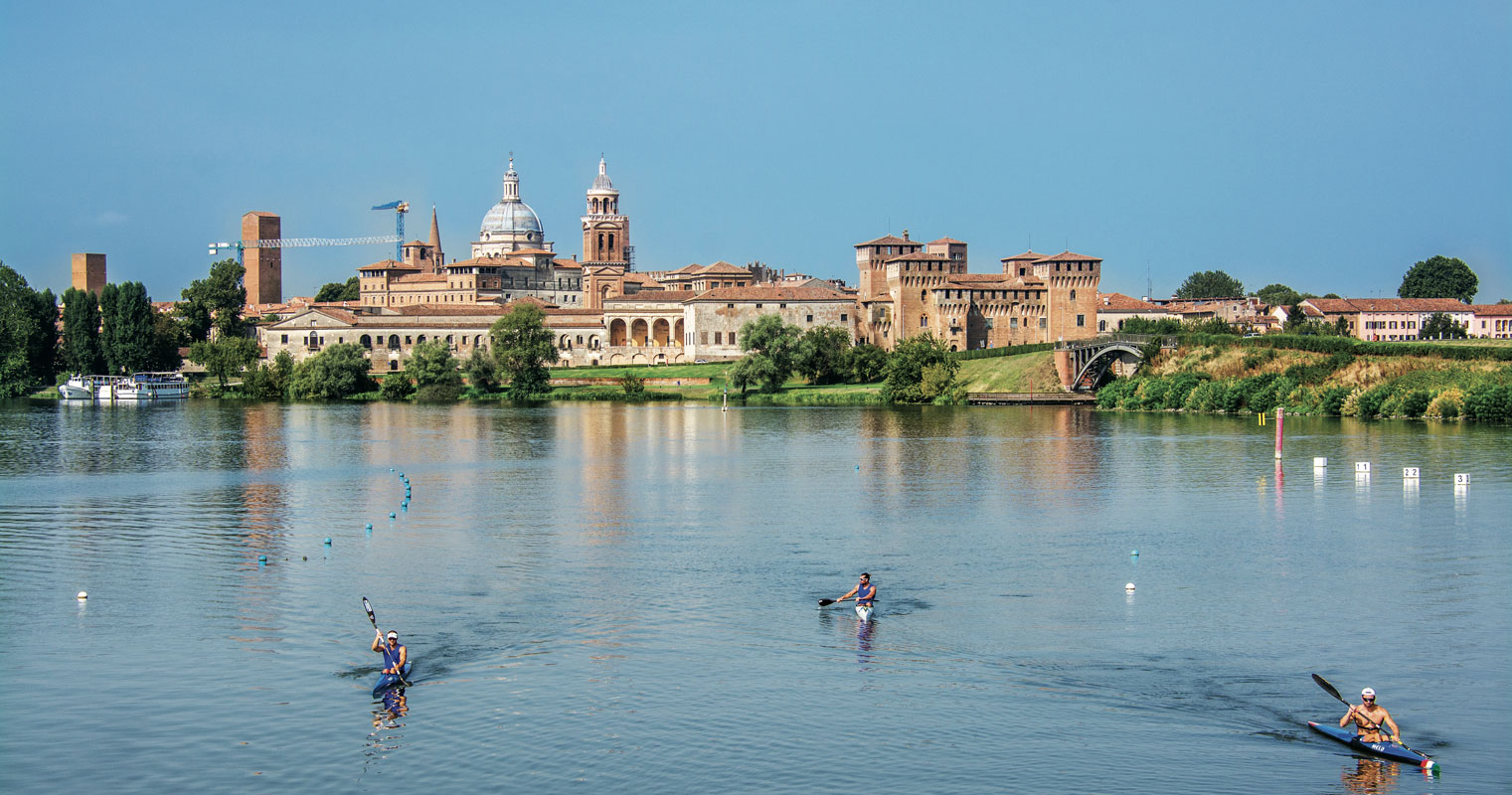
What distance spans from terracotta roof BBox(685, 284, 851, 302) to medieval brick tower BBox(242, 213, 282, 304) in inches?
2885

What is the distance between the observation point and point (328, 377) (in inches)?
3666

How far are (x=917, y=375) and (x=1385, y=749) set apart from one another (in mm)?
68460

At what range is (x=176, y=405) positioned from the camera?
280 feet

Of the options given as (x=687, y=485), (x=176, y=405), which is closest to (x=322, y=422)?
(x=176, y=405)

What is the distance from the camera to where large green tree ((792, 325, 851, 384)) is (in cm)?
9269

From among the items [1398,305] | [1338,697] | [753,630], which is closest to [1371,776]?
[1338,697]

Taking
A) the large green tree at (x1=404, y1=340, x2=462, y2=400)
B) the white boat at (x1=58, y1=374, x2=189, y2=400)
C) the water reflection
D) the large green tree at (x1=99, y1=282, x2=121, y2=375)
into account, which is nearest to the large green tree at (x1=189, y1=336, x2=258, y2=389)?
the white boat at (x1=58, y1=374, x2=189, y2=400)

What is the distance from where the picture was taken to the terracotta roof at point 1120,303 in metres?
119

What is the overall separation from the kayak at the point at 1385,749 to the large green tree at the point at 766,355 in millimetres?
74693

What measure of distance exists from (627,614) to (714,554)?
554cm

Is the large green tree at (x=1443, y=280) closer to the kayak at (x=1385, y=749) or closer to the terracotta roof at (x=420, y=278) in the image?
the terracotta roof at (x=420, y=278)

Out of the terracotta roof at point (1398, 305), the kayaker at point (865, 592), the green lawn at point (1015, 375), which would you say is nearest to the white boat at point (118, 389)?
the green lawn at point (1015, 375)

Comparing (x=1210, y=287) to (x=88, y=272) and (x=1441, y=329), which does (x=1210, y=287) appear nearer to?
(x=1441, y=329)

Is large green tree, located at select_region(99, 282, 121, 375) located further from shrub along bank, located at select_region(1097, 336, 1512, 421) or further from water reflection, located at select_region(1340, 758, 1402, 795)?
water reflection, located at select_region(1340, 758, 1402, 795)
